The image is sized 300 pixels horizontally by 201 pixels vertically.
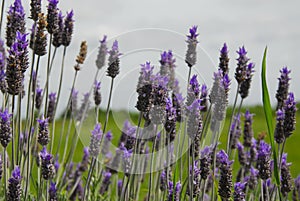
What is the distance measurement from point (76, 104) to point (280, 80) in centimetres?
199

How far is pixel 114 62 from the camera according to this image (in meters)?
3.47

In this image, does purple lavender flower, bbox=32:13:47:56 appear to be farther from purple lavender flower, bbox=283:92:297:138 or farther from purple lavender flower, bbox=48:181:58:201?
purple lavender flower, bbox=283:92:297:138

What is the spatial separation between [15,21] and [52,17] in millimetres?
247

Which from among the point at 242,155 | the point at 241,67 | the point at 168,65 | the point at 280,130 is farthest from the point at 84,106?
the point at 280,130

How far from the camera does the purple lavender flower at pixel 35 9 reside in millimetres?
3395

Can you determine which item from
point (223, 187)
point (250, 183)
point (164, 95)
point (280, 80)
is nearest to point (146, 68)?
point (164, 95)

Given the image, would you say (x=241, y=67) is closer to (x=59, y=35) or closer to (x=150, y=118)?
(x=150, y=118)

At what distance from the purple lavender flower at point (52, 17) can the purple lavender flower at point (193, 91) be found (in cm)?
106

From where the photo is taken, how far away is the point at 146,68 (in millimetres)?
3127

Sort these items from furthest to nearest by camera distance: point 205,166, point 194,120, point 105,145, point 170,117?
1. point 105,145
2. point 205,166
3. point 170,117
4. point 194,120

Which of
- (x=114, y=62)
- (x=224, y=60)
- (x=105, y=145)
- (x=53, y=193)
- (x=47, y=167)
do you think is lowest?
(x=53, y=193)

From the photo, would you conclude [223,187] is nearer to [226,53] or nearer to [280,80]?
[226,53]

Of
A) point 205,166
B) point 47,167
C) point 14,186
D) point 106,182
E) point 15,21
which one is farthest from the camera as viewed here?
point 106,182

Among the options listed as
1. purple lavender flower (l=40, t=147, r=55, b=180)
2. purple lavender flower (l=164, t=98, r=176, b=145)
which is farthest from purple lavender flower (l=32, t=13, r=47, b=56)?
purple lavender flower (l=164, t=98, r=176, b=145)
